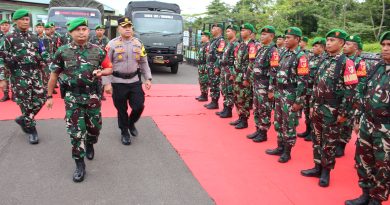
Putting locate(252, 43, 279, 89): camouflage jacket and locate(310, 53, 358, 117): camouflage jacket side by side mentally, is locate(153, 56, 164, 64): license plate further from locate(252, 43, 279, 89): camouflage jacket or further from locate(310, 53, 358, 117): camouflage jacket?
locate(310, 53, 358, 117): camouflage jacket

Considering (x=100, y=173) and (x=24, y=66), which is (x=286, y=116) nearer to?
(x=100, y=173)

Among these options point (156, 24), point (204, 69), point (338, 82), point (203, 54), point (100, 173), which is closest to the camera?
point (338, 82)

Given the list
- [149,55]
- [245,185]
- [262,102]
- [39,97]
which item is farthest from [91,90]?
[149,55]

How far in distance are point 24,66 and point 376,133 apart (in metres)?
4.44

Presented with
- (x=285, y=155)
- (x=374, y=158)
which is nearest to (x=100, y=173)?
(x=285, y=155)

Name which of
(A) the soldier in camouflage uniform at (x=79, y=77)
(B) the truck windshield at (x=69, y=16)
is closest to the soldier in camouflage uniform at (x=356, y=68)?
(A) the soldier in camouflage uniform at (x=79, y=77)

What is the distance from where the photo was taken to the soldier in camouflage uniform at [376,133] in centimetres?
303

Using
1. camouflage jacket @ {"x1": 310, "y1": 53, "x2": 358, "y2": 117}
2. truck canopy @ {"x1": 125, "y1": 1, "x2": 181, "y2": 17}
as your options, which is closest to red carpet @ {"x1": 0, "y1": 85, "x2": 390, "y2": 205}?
camouflage jacket @ {"x1": 310, "y1": 53, "x2": 358, "y2": 117}

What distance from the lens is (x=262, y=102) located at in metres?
5.13

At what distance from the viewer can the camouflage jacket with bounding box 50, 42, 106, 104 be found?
373 centimetres

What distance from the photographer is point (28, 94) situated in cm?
491

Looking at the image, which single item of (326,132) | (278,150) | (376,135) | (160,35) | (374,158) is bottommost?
(278,150)

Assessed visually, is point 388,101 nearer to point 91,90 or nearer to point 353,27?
point 91,90

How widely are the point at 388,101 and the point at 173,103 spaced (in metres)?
5.57
